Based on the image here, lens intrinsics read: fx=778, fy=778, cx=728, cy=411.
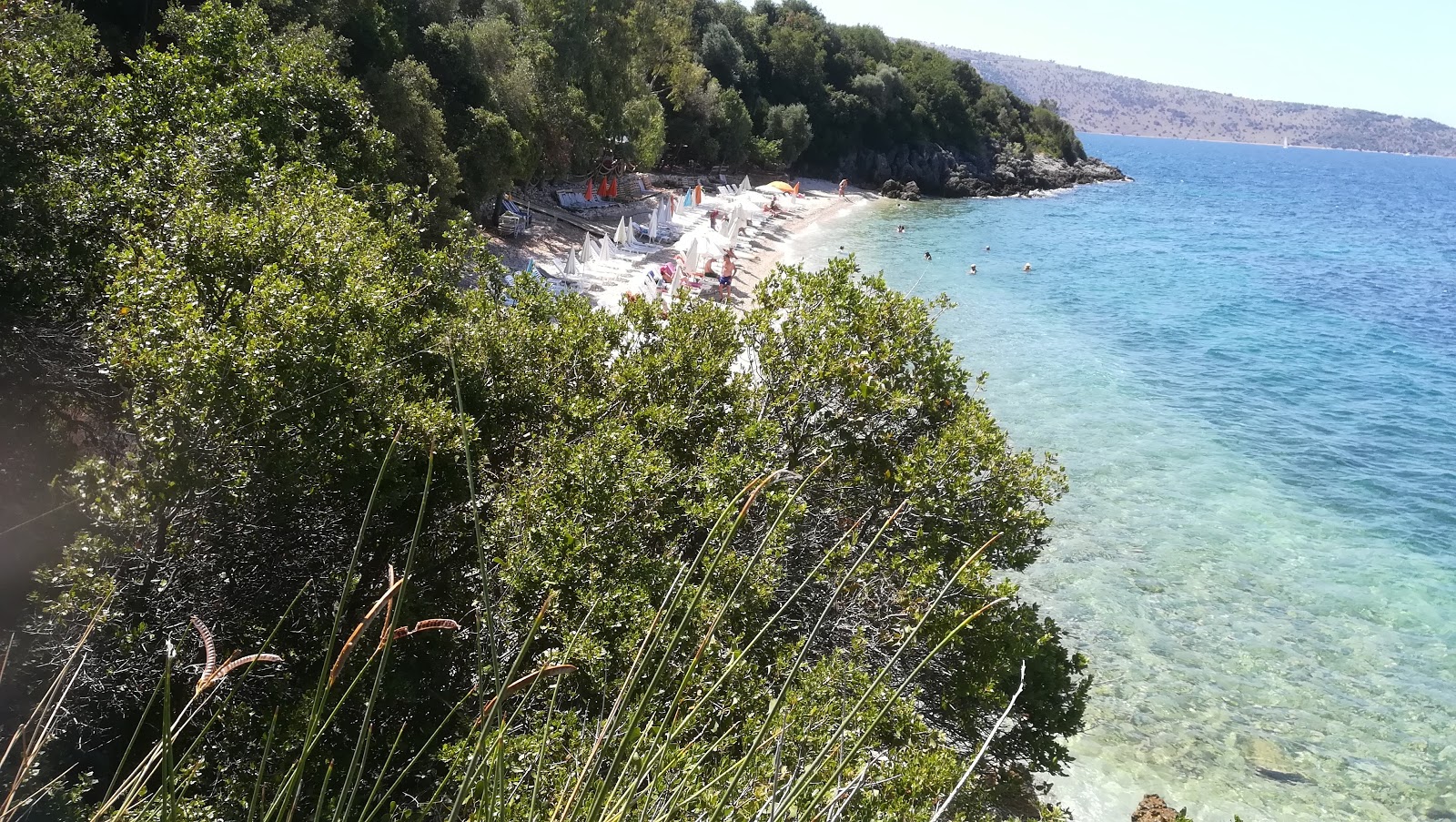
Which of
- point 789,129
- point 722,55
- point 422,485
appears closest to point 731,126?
point 789,129

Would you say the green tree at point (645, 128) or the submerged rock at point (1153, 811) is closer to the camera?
the submerged rock at point (1153, 811)

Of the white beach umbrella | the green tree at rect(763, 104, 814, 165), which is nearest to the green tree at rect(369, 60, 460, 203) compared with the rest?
the white beach umbrella

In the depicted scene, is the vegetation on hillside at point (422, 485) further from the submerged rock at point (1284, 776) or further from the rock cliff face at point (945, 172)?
the rock cliff face at point (945, 172)

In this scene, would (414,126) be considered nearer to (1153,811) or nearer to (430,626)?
(1153,811)

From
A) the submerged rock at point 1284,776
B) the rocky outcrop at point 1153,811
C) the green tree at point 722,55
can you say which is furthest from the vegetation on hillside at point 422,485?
the green tree at point 722,55

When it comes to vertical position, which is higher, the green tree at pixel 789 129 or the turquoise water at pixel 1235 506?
the green tree at pixel 789 129

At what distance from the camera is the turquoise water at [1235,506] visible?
411 inches

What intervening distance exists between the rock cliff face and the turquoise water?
18391mm

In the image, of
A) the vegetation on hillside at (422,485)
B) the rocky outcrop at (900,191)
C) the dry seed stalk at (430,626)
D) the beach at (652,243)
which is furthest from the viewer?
the rocky outcrop at (900,191)

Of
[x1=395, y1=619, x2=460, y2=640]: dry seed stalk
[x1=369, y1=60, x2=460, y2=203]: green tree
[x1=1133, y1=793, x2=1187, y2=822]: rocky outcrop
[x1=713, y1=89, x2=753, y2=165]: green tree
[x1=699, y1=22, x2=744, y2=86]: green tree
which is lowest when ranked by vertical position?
[x1=1133, y1=793, x2=1187, y2=822]: rocky outcrop

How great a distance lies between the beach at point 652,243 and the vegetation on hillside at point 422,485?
3.00m

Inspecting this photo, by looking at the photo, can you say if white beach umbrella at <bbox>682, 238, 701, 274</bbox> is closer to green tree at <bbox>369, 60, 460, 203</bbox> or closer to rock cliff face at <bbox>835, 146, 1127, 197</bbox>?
green tree at <bbox>369, 60, 460, 203</bbox>

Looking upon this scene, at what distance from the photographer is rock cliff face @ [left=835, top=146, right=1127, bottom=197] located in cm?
Answer: 5994

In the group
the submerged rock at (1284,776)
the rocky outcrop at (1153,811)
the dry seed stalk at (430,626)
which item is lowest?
the submerged rock at (1284,776)
